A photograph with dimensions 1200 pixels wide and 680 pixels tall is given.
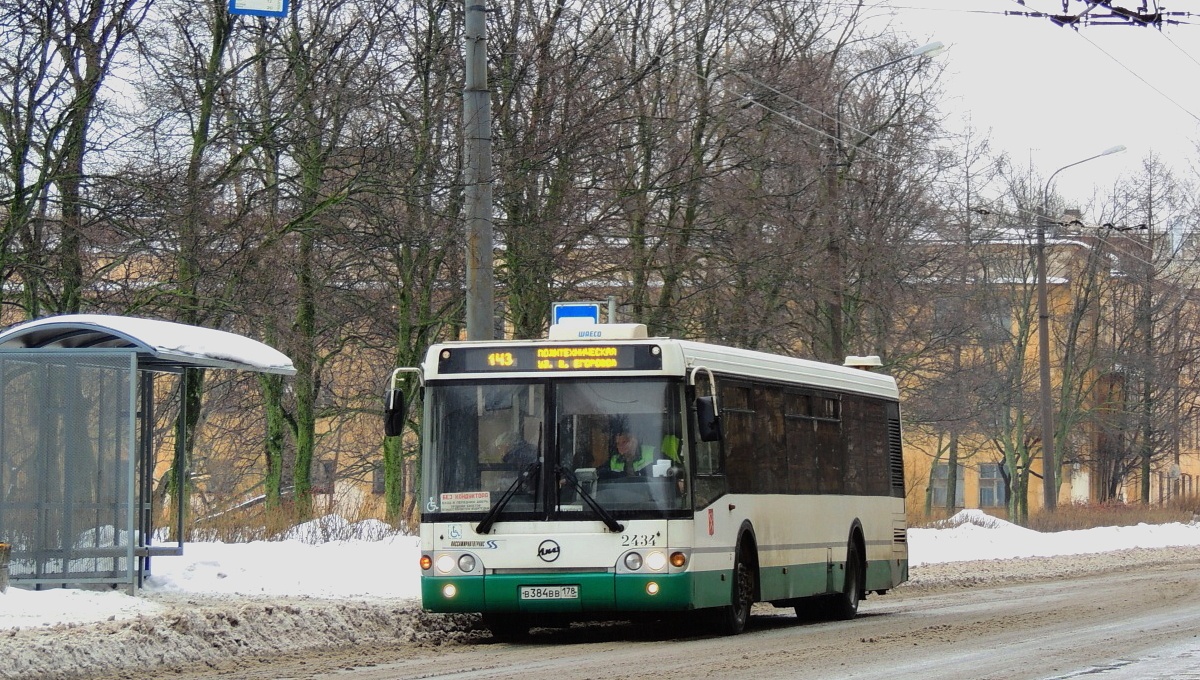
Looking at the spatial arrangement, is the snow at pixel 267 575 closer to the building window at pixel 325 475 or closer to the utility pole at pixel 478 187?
the utility pole at pixel 478 187

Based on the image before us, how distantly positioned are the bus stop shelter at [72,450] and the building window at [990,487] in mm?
65218

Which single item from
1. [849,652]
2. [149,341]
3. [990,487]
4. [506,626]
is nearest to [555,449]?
[506,626]

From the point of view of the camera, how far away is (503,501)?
14148mm

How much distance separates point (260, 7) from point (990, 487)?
65538 mm

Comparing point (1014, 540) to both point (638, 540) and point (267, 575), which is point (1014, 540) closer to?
point (267, 575)

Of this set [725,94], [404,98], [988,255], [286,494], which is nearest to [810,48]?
[725,94]

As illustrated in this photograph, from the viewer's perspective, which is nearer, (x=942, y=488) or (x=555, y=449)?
(x=555, y=449)

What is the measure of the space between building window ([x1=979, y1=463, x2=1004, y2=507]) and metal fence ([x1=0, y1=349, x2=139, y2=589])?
65.2m

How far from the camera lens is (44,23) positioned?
73.8 feet

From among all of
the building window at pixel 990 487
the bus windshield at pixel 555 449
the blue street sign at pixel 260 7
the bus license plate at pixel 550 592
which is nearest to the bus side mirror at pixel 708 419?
the bus windshield at pixel 555 449

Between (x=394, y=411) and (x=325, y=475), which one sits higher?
(x=394, y=411)

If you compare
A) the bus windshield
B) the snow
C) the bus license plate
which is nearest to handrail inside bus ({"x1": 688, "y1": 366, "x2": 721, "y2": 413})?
the bus windshield

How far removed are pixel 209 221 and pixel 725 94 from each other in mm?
12029

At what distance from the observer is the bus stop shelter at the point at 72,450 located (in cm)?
1525
